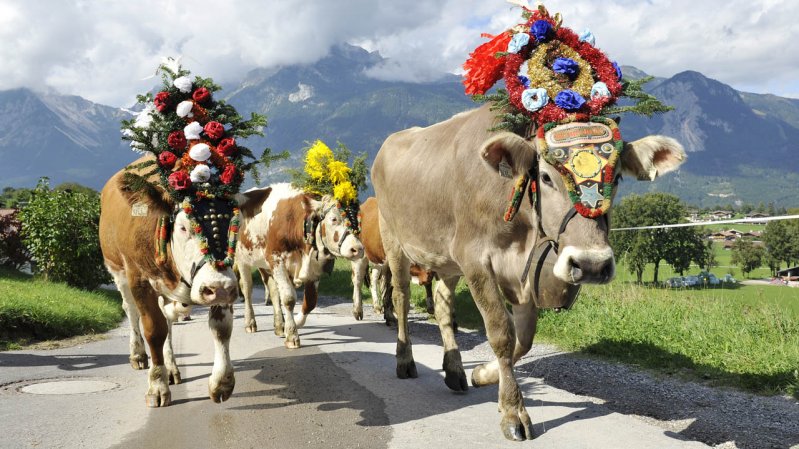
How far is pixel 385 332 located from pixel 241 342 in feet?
7.94

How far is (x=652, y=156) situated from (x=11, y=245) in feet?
68.1

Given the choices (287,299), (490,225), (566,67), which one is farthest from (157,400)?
(566,67)

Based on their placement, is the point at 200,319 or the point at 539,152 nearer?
the point at 539,152

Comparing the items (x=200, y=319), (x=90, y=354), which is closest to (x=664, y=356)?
(x=90, y=354)

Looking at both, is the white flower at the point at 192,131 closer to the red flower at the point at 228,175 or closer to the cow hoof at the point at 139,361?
the red flower at the point at 228,175

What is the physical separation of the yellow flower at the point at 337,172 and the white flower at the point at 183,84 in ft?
14.7

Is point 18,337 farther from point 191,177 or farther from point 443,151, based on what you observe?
point 443,151

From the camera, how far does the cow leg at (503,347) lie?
4426mm

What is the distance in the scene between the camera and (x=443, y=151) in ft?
18.2

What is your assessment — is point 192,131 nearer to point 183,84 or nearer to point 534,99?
point 183,84

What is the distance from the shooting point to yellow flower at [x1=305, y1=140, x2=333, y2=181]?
10273 millimetres

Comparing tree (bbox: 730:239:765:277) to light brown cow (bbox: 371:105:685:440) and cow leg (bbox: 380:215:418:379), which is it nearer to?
cow leg (bbox: 380:215:418:379)

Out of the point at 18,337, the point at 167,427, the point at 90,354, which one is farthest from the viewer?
the point at 18,337

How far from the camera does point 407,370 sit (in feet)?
21.2
